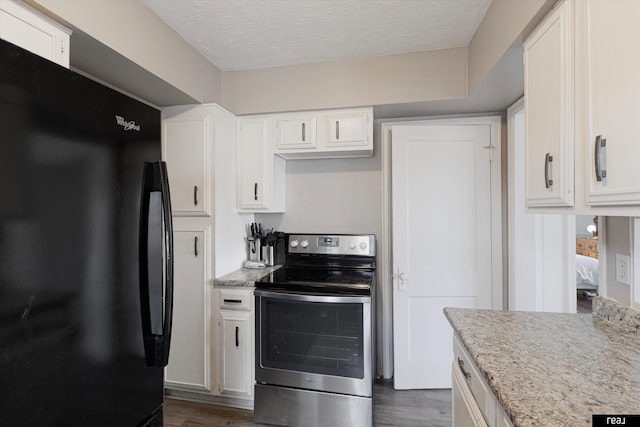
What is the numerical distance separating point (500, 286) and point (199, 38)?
278 centimetres

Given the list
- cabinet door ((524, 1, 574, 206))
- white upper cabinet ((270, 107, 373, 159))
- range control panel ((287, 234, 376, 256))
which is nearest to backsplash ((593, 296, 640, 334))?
cabinet door ((524, 1, 574, 206))

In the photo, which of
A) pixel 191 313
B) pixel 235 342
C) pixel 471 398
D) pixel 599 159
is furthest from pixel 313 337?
pixel 599 159

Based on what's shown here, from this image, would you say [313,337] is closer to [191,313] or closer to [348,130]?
[191,313]

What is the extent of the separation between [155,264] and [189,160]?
1294 millimetres

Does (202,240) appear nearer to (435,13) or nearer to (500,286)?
(435,13)

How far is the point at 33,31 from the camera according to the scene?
1.11 meters

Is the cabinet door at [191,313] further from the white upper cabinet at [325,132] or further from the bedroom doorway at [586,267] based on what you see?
the bedroom doorway at [586,267]

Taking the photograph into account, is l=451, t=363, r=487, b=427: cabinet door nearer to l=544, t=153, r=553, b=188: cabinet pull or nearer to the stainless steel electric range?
the stainless steel electric range

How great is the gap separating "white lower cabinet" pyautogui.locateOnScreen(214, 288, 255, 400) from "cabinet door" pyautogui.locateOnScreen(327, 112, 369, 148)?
4.17ft

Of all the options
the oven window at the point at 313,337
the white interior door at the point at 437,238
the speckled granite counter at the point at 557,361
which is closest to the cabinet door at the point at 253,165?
the oven window at the point at 313,337

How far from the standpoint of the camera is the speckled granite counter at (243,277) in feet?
6.89

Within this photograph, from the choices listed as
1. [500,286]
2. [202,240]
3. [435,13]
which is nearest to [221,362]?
[202,240]

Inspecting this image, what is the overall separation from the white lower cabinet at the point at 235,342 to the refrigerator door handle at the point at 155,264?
107 centimetres

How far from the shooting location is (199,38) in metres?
1.95
